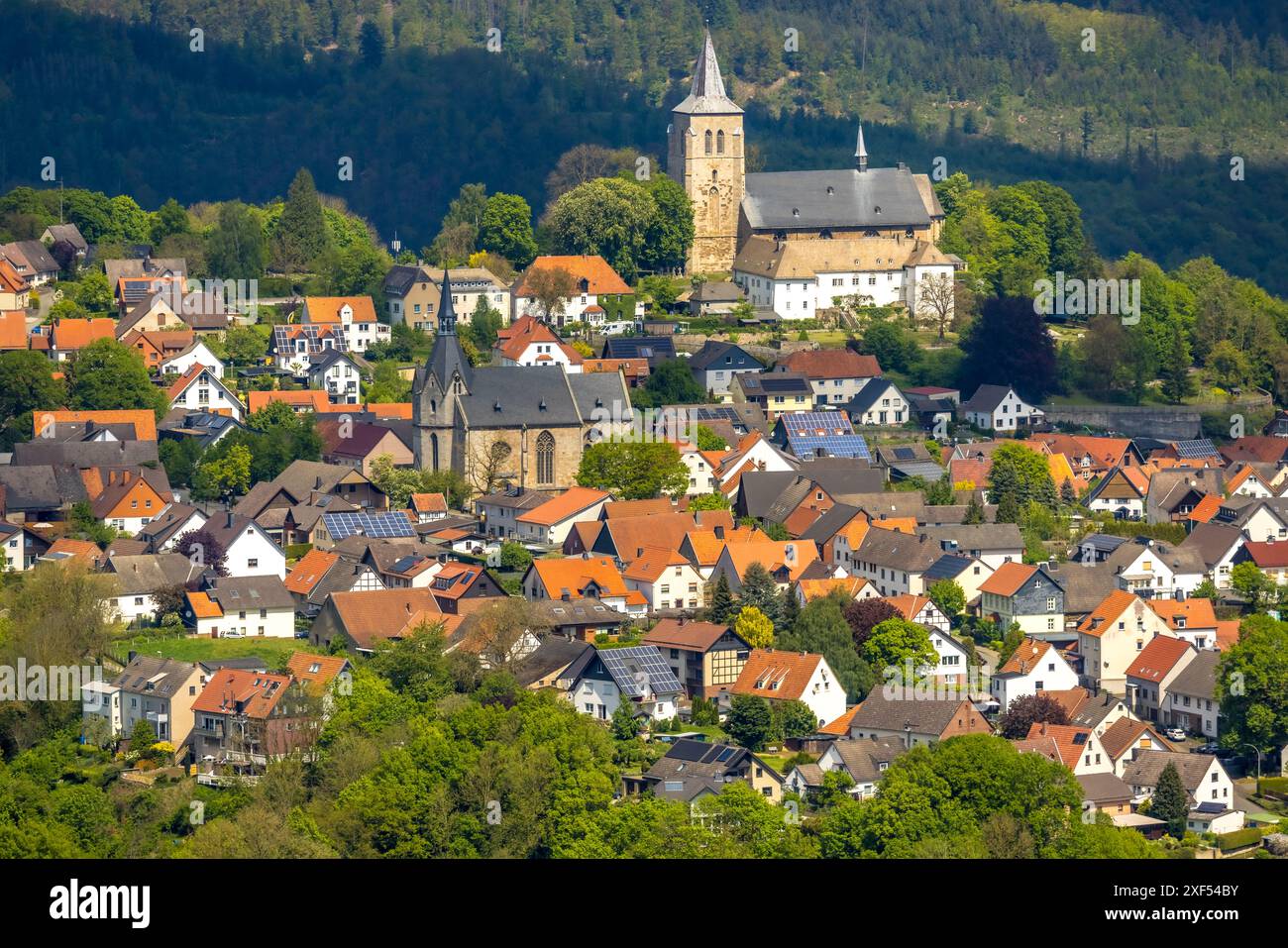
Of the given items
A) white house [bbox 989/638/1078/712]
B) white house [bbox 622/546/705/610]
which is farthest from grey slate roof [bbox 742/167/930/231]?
white house [bbox 989/638/1078/712]

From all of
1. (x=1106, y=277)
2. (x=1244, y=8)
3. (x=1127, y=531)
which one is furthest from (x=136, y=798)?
(x=1244, y=8)

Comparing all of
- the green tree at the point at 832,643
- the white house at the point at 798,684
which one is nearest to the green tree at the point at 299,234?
the green tree at the point at 832,643

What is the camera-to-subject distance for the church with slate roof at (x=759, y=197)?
8281 cm

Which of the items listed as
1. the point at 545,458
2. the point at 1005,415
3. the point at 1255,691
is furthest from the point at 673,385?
the point at 1255,691

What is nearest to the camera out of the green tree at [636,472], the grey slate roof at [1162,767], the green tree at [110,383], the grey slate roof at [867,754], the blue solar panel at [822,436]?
the grey slate roof at [867,754]

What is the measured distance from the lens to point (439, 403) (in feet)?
208

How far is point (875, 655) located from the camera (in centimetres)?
4816

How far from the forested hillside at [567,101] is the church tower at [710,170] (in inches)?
1686

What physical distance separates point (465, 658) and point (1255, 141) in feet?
358

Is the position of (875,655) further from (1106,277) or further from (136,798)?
(1106,277)

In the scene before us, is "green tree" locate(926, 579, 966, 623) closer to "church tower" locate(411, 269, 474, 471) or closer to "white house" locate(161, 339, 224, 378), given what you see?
"church tower" locate(411, 269, 474, 471)

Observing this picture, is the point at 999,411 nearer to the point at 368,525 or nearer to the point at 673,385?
the point at 673,385

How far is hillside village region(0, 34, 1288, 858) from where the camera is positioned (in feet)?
140

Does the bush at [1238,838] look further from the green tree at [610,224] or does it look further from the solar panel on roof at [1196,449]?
the green tree at [610,224]
